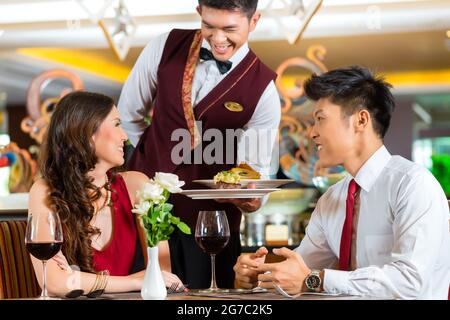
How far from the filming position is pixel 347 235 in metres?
2.53

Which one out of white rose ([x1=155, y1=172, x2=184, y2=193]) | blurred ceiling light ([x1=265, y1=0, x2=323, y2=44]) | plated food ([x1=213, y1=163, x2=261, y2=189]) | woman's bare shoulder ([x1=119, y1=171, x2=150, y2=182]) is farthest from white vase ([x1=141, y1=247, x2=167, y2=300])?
blurred ceiling light ([x1=265, y1=0, x2=323, y2=44])

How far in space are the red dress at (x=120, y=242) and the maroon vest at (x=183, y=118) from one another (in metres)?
0.67

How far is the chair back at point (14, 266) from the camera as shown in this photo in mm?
2729

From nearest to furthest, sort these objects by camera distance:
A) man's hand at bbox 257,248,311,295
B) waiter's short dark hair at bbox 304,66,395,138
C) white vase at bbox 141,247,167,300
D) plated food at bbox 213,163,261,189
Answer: white vase at bbox 141,247,167,300 < man's hand at bbox 257,248,311,295 < waiter's short dark hair at bbox 304,66,395,138 < plated food at bbox 213,163,261,189

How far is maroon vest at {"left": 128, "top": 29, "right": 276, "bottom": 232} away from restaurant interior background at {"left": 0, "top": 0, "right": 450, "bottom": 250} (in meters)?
0.27

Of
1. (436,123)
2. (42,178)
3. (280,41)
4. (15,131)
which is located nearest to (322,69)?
(280,41)

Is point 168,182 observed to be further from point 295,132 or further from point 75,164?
point 295,132

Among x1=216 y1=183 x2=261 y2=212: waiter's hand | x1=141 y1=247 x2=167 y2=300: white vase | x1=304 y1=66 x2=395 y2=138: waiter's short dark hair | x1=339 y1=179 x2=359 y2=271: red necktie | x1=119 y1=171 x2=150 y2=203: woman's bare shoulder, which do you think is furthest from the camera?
x1=216 y1=183 x2=261 y2=212: waiter's hand

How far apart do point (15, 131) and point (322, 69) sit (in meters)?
1.77

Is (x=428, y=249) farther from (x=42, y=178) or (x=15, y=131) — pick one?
(x=15, y=131)

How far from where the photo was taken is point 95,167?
9.25ft

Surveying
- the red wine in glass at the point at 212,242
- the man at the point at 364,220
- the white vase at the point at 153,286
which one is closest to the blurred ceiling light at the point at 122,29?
the man at the point at 364,220

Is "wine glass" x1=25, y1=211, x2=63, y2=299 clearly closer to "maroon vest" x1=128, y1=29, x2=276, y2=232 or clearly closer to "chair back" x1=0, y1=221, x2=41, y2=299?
"chair back" x1=0, y1=221, x2=41, y2=299

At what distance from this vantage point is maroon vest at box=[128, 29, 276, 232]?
3.45 meters
